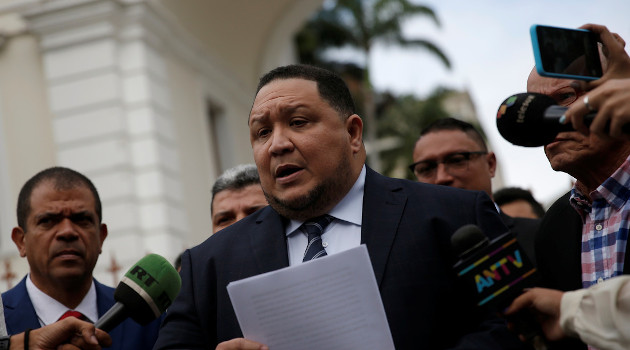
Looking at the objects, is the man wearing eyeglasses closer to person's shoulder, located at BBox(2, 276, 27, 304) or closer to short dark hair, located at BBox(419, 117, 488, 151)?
short dark hair, located at BBox(419, 117, 488, 151)

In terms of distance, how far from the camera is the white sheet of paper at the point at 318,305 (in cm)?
274

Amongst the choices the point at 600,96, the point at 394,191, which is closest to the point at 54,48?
the point at 394,191

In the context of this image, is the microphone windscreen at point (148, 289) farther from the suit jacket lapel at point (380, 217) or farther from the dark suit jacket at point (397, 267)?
the suit jacket lapel at point (380, 217)

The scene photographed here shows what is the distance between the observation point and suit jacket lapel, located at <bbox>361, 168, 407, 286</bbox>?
302 centimetres

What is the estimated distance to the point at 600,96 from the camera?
2404 millimetres

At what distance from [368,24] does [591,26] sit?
97.1ft

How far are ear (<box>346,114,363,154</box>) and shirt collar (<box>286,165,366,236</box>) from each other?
0.62 feet

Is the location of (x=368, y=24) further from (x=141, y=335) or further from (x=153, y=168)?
(x=141, y=335)

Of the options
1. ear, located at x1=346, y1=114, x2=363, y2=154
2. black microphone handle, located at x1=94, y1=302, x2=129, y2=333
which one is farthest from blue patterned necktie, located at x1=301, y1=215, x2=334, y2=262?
black microphone handle, located at x1=94, y1=302, x2=129, y2=333

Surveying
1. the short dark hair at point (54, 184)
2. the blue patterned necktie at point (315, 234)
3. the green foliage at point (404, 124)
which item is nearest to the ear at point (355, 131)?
the blue patterned necktie at point (315, 234)

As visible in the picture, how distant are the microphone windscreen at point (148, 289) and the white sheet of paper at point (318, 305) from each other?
0.44m

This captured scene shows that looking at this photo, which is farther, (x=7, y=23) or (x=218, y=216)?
(x=7, y=23)

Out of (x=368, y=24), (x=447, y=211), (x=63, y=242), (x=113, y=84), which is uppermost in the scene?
(x=368, y=24)

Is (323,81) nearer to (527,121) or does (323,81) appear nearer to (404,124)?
(527,121)
